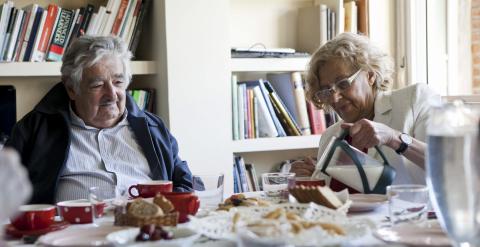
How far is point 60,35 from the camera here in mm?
2693

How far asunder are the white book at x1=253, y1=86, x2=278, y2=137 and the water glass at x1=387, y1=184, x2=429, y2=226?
171cm

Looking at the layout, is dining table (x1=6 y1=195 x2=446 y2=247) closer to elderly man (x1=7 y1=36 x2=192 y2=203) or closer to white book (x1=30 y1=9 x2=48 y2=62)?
elderly man (x1=7 y1=36 x2=192 y2=203)

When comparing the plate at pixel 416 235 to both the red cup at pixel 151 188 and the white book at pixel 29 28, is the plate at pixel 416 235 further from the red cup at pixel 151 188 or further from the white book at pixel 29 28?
the white book at pixel 29 28

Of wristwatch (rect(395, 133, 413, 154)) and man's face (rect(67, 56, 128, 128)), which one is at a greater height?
man's face (rect(67, 56, 128, 128))

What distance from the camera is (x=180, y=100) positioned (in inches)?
111

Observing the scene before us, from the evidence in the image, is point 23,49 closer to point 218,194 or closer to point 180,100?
point 180,100

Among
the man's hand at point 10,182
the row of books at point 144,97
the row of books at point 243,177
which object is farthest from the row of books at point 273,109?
the man's hand at point 10,182

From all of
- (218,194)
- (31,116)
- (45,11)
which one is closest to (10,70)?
(45,11)

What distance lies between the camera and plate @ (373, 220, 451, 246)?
43.1 inches

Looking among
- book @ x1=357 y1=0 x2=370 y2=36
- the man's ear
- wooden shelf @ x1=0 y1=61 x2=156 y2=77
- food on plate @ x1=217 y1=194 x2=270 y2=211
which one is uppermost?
book @ x1=357 y1=0 x2=370 y2=36

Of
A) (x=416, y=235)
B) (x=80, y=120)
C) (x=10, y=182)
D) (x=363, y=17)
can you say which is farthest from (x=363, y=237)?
(x=363, y=17)

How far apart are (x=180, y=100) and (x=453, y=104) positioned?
189 centimetres

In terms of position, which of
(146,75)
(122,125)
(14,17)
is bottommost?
(122,125)

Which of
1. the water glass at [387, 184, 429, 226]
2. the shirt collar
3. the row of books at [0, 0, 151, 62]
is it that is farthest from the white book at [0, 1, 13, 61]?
the water glass at [387, 184, 429, 226]
